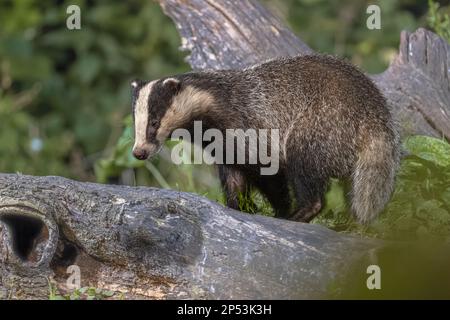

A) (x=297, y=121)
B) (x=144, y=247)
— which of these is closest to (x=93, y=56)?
(x=297, y=121)

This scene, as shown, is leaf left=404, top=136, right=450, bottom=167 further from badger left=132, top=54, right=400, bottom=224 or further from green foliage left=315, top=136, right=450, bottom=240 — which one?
badger left=132, top=54, right=400, bottom=224

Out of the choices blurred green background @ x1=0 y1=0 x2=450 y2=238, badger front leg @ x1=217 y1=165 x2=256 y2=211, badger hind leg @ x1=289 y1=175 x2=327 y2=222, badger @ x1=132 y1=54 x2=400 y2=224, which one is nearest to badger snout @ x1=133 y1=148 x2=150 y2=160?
badger @ x1=132 y1=54 x2=400 y2=224

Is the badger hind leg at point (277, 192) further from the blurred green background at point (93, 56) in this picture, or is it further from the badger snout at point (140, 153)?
the blurred green background at point (93, 56)

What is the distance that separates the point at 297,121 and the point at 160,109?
0.72m

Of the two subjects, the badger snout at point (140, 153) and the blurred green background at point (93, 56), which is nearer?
the badger snout at point (140, 153)

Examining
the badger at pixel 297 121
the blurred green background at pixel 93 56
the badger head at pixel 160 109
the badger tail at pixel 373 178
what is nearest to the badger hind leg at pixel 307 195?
the badger at pixel 297 121

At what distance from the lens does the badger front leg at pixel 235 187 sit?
5.48 m

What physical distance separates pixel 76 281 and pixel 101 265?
121 mm

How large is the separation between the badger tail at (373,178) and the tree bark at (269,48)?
3.56 feet

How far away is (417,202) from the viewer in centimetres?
535

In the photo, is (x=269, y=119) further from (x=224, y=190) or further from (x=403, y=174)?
(x=403, y=174)

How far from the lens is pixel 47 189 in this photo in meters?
4.27

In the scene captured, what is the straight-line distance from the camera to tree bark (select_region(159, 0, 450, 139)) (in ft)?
20.8
